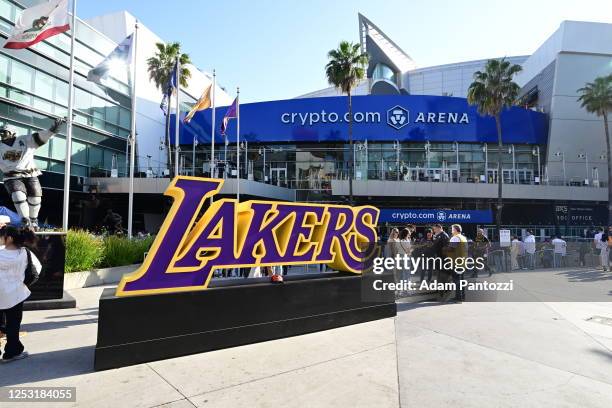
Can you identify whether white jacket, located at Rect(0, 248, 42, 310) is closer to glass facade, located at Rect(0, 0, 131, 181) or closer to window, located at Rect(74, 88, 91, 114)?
glass facade, located at Rect(0, 0, 131, 181)

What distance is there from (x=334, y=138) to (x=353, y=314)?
92.8ft

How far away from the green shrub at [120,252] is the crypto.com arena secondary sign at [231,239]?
8.56 metres

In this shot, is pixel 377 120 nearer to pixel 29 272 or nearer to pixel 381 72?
pixel 381 72

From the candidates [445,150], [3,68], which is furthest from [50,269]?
[445,150]

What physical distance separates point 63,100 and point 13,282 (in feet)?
82.0

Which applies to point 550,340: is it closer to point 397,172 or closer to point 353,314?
point 353,314

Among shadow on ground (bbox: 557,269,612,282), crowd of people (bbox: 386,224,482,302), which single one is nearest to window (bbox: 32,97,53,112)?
crowd of people (bbox: 386,224,482,302)

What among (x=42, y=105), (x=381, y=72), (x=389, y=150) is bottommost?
(x=389, y=150)

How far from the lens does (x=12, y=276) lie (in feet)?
16.2

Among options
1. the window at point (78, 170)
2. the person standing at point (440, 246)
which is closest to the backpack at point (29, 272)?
the person standing at point (440, 246)

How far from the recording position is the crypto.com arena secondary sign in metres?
5.34

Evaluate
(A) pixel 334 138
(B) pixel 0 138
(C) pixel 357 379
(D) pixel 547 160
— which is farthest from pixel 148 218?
(D) pixel 547 160

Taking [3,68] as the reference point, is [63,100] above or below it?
below

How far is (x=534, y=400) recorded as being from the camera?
4.00 meters
